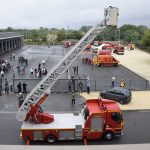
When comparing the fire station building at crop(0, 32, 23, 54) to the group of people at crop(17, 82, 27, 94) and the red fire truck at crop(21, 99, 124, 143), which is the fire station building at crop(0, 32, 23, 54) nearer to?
the group of people at crop(17, 82, 27, 94)

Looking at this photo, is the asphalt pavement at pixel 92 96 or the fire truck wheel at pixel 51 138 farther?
the asphalt pavement at pixel 92 96

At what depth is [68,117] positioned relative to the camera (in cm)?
1708

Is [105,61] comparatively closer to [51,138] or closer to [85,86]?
[85,86]

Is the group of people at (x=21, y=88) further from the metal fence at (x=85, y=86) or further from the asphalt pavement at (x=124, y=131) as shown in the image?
the asphalt pavement at (x=124, y=131)

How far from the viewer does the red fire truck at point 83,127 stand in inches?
618

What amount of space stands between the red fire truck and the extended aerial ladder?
81 centimetres

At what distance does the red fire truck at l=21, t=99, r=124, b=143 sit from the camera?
15.7m

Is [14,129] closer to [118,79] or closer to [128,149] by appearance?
[128,149]

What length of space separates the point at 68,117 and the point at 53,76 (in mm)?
2623

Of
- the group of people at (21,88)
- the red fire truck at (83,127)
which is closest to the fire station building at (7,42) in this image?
the group of people at (21,88)

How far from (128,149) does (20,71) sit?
29476 mm

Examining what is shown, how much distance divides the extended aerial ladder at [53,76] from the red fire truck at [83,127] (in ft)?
2.64

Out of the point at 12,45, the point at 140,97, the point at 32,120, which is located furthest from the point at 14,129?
the point at 12,45

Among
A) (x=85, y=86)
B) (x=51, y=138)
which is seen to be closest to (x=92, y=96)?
(x=85, y=86)
